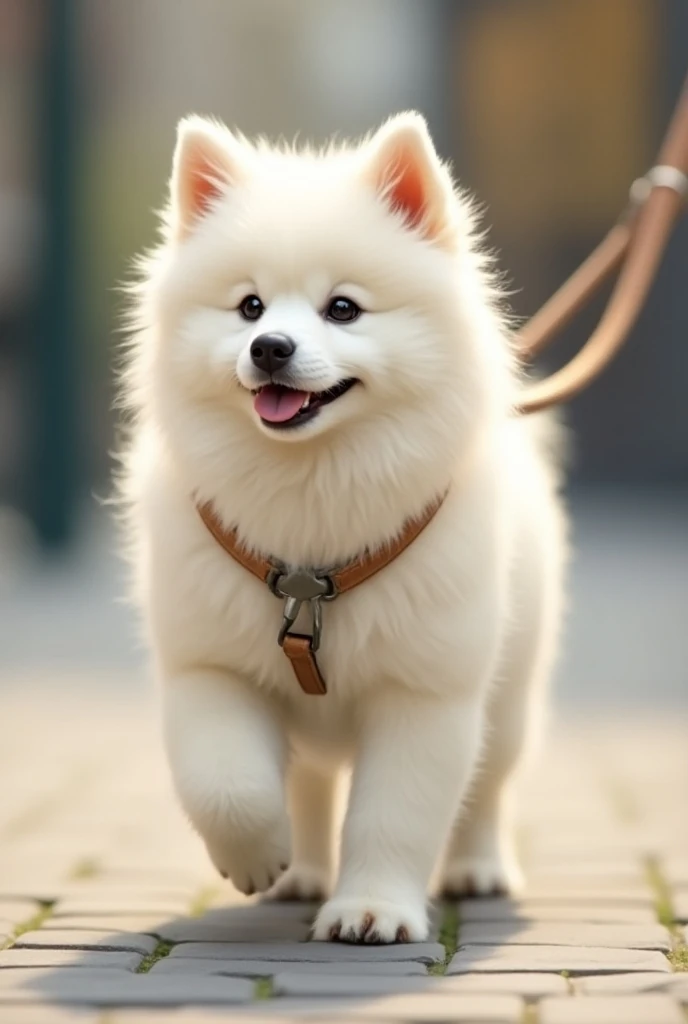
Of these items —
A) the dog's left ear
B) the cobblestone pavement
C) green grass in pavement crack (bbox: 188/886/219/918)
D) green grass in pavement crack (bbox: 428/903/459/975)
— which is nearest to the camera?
the cobblestone pavement

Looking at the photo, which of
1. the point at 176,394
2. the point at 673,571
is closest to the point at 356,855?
the point at 176,394

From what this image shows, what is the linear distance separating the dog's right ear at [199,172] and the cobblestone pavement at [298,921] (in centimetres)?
164

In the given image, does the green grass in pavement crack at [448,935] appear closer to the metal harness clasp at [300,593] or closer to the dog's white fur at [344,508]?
the dog's white fur at [344,508]

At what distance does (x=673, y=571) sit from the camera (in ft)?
41.9

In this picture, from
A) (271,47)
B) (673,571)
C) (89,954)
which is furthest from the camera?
(271,47)

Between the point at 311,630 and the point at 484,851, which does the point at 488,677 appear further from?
the point at 484,851

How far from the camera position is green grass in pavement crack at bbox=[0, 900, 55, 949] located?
3.96m

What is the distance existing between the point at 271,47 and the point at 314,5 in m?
0.52

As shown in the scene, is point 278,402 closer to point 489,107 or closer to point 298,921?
point 298,921

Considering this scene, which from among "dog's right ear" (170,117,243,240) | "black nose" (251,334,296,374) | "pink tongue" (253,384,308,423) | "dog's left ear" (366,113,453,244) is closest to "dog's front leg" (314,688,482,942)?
"pink tongue" (253,384,308,423)

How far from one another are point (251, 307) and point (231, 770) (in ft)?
3.31

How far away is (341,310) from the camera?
3922mm

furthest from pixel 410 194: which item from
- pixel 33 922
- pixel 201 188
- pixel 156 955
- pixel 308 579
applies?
pixel 33 922

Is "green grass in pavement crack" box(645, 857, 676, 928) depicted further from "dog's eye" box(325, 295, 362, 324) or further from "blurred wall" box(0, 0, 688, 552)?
"blurred wall" box(0, 0, 688, 552)
